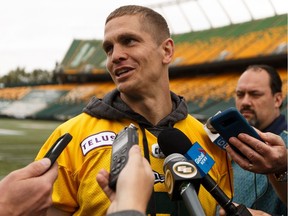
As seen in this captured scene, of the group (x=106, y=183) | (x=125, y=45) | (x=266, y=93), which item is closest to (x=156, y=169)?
(x=125, y=45)

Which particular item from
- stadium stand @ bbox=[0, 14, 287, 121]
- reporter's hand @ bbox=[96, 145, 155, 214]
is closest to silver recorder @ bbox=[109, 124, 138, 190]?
reporter's hand @ bbox=[96, 145, 155, 214]

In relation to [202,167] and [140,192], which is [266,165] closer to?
[202,167]

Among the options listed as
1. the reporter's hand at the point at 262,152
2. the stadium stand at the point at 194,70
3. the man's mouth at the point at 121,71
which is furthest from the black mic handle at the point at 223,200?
the stadium stand at the point at 194,70

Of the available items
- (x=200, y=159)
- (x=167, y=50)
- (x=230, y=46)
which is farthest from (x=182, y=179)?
(x=230, y=46)

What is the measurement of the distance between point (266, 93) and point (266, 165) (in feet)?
5.83

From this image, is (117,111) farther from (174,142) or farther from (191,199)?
(191,199)

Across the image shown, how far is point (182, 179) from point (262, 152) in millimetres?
520

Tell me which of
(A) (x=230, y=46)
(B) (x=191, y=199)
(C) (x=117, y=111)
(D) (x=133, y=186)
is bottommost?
(A) (x=230, y=46)

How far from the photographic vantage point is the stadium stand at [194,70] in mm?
20141

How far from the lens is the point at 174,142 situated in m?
1.56

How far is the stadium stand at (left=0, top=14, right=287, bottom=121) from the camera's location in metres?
20.1

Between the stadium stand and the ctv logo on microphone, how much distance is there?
49.0ft

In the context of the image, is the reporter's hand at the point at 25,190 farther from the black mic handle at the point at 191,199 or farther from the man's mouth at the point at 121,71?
the man's mouth at the point at 121,71

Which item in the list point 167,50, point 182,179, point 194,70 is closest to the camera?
point 182,179
